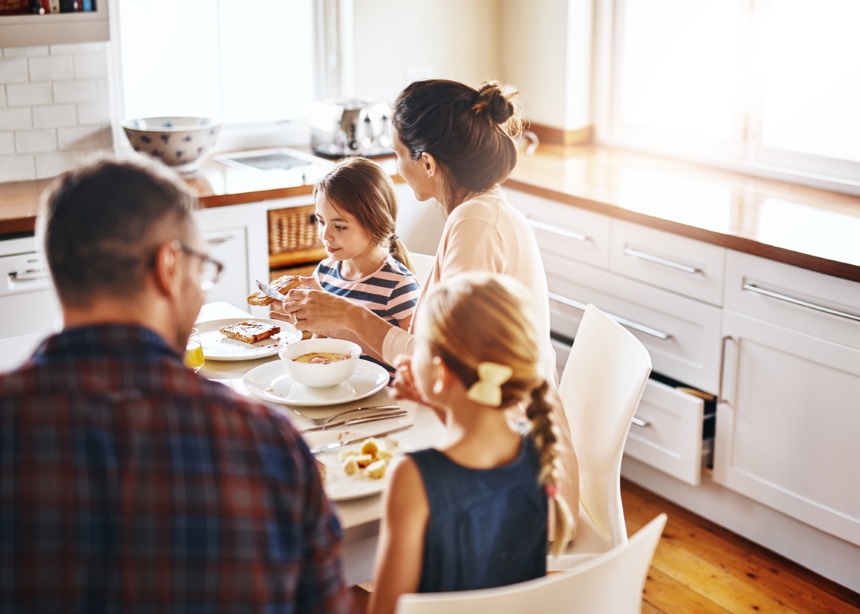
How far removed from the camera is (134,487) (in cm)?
96

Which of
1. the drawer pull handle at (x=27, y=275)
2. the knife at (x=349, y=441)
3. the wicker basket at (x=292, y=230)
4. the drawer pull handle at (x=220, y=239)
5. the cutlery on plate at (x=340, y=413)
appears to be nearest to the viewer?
the knife at (x=349, y=441)

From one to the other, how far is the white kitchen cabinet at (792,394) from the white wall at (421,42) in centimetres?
169

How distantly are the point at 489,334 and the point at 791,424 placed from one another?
1.54 metres

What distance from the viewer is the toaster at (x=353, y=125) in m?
3.52

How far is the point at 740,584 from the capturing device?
265cm

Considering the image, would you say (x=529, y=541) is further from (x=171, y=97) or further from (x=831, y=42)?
(x=171, y=97)

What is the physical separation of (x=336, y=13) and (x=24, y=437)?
3012mm

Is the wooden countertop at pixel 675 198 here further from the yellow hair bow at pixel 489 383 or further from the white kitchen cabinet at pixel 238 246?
the yellow hair bow at pixel 489 383

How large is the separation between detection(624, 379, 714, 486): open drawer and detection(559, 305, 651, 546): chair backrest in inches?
28.9

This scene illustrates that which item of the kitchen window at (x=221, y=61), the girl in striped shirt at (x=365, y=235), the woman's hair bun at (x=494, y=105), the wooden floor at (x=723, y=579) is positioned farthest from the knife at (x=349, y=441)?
the kitchen window at (x=221, y=61)

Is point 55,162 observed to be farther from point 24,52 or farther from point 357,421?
point 357,421

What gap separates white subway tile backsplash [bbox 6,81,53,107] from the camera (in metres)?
3.21

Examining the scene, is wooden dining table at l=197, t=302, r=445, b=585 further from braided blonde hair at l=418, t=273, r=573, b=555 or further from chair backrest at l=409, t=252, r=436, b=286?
chair backrest at l=409, t=252, r=436, b=286

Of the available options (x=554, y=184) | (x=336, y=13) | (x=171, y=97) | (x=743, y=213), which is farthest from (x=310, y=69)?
(x=743, y=213)
